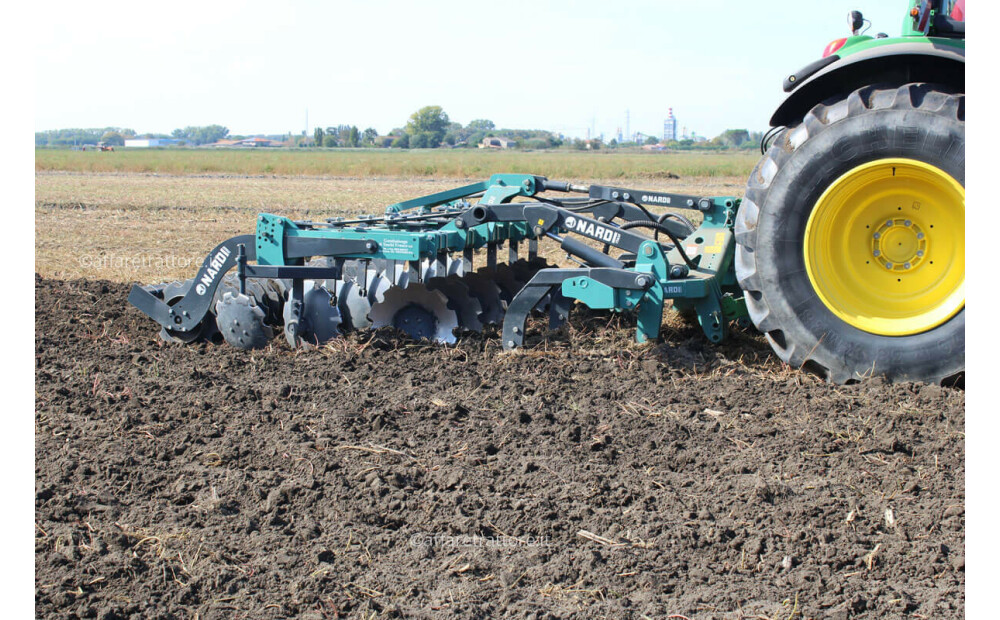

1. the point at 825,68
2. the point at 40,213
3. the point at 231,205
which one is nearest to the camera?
the point at 825,68

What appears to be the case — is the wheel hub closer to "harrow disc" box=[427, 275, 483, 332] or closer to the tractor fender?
the tractor fender

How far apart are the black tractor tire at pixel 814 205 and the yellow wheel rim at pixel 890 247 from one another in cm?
5

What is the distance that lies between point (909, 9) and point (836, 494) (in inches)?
116

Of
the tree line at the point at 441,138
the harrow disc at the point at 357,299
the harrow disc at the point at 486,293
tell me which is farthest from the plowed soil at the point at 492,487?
the tree line at the point at 441,138

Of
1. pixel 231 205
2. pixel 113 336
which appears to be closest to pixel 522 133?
pixel 231 205

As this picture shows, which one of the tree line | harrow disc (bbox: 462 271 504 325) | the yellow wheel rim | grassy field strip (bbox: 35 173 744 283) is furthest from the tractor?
the tree line

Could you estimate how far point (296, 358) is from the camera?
5.75 m

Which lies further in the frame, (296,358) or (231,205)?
(231,205)

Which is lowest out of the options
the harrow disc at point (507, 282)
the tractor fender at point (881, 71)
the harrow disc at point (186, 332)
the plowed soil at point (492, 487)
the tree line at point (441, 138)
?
the plowed soil at point (492, 487)

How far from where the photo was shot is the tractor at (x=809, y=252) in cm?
468

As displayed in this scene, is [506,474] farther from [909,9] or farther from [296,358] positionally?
[909,9]

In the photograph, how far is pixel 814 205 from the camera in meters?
4.91

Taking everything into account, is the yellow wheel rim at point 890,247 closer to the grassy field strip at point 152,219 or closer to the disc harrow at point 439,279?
the disc harrow at point 439,279

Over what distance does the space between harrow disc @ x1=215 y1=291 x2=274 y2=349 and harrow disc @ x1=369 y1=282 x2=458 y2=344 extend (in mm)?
747
